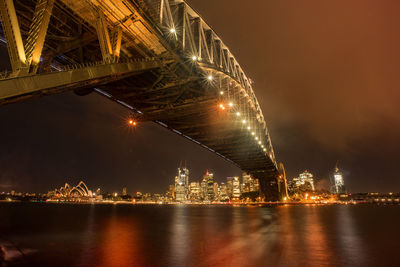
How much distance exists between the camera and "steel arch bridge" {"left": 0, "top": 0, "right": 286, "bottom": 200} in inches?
319

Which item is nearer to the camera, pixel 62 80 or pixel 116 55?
pixel 62 80

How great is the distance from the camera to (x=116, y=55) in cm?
1172

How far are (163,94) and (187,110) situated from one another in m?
3.29

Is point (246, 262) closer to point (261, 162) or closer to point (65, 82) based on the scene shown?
point (65, 82)

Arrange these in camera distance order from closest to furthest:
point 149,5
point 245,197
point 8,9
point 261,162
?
point 8,9 → point 149,5 → point 261,162 → point 245,197

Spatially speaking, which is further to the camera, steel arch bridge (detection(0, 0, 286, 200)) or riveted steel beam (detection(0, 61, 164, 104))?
steel arch bridge (detection(0, 0, 286, 200))

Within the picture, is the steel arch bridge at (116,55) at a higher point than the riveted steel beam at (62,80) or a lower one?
higher

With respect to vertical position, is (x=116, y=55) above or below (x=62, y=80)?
above

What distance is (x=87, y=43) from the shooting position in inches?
570

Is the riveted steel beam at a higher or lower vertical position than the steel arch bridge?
lower

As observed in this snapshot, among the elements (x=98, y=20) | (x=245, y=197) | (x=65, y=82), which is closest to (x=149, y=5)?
(x=98, y=20)

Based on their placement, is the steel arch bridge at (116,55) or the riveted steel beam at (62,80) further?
the steel arch bridge at (116,55)

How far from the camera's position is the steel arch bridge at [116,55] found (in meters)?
8.09

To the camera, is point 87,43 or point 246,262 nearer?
point 246,262
